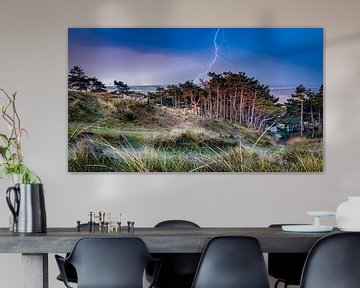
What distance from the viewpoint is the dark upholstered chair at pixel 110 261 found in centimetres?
346

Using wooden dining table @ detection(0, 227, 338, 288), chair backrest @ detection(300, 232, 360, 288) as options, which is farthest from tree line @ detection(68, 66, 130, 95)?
chair backrest @ detection(300, 232, 360, 288)

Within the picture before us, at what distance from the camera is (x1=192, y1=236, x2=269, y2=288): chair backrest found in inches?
137

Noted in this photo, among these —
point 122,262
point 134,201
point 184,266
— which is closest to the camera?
point 122,262

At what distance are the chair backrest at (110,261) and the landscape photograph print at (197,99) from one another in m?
2.19

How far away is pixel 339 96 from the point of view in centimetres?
575

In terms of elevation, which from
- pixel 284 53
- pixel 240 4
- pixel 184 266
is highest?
pixel 240 4

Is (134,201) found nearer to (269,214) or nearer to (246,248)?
(269,214)

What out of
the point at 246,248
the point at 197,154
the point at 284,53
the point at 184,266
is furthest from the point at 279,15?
the point at 246,248

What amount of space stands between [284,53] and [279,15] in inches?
11.8

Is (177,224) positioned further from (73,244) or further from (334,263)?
(334,263)

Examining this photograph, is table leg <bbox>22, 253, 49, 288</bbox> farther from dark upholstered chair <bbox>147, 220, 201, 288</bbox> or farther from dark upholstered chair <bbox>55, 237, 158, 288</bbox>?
dark upholstered chair <bbox>147, 220, 201, 288</bbox>

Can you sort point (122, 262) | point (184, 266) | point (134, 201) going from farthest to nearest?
point (134, 201), point (184, 266), point (122, 262)

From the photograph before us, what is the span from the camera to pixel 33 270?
140 inches

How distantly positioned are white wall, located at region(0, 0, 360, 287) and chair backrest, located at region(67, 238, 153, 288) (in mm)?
2122
